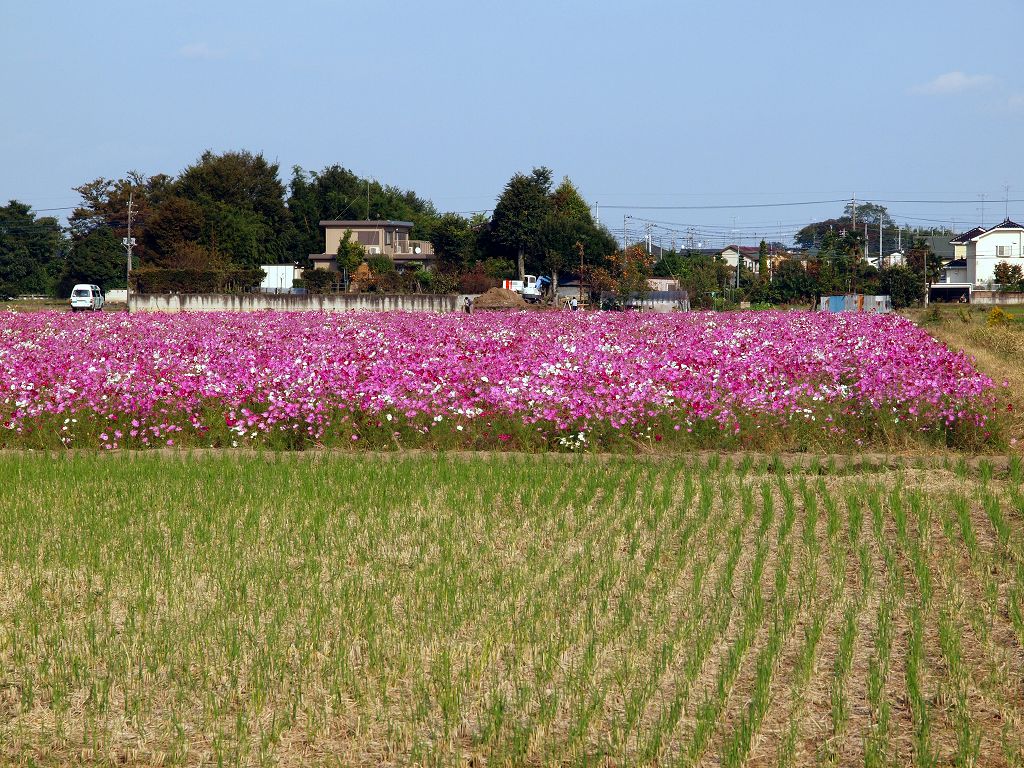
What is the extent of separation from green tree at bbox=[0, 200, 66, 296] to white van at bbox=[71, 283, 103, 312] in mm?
39181

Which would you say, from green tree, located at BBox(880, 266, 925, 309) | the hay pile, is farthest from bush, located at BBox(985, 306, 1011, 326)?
green tree, located at BBox(880, 266, 925, 309)

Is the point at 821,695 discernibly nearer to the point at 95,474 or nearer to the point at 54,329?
the point at 95,474

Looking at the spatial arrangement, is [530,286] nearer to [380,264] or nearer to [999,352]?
[380,264]

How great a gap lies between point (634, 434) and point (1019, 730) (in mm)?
10205

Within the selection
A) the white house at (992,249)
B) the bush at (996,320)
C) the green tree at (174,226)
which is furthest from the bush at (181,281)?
the white house at (992,249)

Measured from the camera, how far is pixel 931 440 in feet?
52.8

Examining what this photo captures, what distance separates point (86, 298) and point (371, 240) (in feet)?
109

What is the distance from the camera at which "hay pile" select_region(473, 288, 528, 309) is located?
5816 cm

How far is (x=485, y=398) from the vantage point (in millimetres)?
16359

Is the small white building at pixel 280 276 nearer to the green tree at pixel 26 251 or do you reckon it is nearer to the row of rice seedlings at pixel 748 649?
the green tree at pixel 26 251

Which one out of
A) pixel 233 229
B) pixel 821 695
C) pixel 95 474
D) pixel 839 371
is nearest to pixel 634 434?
pixel 839 371

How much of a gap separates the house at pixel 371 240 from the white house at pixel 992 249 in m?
51.9

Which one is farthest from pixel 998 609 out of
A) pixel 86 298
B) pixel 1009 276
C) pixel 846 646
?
pixel 1009 276

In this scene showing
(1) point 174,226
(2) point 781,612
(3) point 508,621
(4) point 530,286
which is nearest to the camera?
(3) point 508,621
